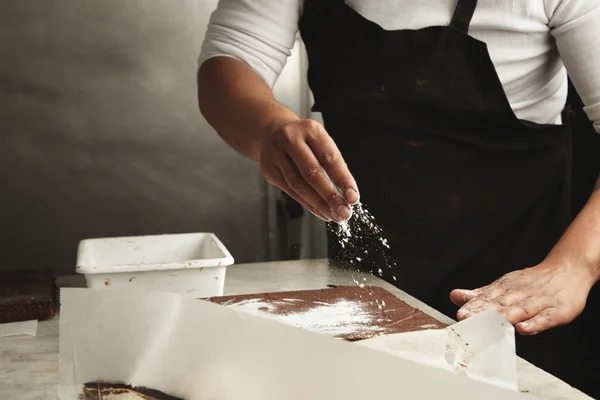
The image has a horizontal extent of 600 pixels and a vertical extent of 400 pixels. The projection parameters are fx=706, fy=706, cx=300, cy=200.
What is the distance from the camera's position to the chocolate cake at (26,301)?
1330 mm

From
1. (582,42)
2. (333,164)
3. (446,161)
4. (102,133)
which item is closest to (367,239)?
(446,161)

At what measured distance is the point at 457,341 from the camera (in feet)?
3.22

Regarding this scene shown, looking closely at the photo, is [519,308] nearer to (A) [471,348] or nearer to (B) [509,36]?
(A) [471,348]

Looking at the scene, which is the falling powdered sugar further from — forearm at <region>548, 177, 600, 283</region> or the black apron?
forearm at <region>548, 177, 600, 283</region>

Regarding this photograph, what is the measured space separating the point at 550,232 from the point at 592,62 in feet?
1.40

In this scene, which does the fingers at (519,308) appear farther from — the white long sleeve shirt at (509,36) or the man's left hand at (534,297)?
the white long sleeve shirt at (509,36)

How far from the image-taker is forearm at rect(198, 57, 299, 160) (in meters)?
1.44

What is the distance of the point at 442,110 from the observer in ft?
5.29

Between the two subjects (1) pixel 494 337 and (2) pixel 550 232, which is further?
(2) pixel 550 232

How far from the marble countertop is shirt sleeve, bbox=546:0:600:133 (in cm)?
58

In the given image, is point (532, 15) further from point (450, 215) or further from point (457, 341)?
point (457, 341)

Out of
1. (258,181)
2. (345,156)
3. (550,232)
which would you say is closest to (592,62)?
(550,232)

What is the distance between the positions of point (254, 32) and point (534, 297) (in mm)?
860

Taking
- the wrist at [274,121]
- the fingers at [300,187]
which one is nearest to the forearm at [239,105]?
the wrist at [274,121]
